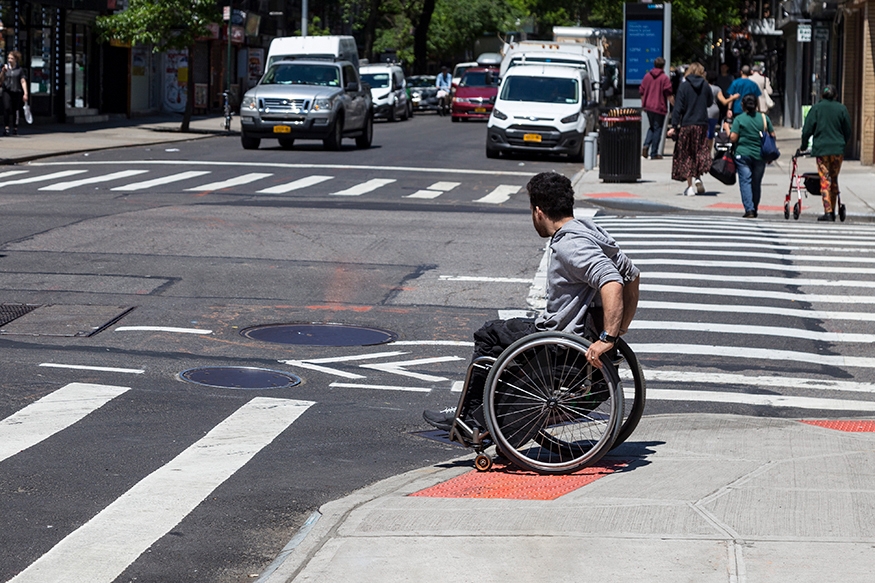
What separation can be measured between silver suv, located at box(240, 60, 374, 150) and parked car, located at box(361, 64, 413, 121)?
55.4 ft

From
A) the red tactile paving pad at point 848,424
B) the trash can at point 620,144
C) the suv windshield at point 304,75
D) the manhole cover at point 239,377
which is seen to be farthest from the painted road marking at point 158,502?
the suv windshield at point 304,75

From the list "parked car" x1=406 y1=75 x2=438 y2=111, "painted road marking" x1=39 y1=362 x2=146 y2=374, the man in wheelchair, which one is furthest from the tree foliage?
the man in wheelchair

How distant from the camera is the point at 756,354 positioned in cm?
1027

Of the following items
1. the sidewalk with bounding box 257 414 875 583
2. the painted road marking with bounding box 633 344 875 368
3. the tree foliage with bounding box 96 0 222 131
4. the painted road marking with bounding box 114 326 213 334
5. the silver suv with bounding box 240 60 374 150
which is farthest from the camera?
the tree foliage with bounding box 96 0 222 131

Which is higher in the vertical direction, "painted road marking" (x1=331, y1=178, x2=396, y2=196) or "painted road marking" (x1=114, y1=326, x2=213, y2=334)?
"painted road marking" (x1=331, y1=178, x2=396, y2=196)

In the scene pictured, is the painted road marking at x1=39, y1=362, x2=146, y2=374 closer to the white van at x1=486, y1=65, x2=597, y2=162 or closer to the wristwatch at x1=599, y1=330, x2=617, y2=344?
the wristwatch at x1=599, y1=330, x2=617, y2=344

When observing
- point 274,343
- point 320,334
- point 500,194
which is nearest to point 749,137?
point 500,194

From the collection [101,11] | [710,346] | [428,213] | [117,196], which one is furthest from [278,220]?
[101,11]

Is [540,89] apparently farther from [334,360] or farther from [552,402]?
[552,402]

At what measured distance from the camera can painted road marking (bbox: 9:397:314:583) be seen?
17.5 feet

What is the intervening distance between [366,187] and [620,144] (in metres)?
4.55

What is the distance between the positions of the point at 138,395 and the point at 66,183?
1436 centimetres

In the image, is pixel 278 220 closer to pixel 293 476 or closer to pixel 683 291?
pixel 683 291

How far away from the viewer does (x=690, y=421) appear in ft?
25.9
